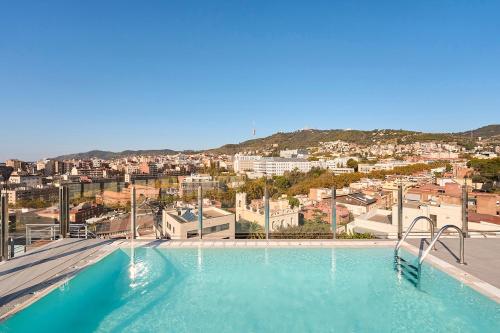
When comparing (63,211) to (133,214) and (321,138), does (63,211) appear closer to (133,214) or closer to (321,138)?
(133,214)

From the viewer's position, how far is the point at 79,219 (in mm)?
6434

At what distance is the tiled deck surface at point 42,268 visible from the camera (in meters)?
3.25

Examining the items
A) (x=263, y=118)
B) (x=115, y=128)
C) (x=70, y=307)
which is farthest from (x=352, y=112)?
(x=70, y=307)

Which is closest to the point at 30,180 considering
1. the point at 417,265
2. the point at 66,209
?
the point at 66,209

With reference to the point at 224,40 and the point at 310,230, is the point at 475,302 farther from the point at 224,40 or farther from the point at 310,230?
the point at 224,40

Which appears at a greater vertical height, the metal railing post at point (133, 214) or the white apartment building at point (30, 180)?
the white apartment building at point (30, 180)

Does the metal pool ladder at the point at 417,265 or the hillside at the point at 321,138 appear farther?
the hillside at the point at 321,138

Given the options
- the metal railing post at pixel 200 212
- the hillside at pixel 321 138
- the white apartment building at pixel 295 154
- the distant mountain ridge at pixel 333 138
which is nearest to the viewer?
the metal railing post at pixel 200 212

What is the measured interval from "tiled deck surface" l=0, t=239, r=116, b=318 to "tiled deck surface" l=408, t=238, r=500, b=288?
5.17 m

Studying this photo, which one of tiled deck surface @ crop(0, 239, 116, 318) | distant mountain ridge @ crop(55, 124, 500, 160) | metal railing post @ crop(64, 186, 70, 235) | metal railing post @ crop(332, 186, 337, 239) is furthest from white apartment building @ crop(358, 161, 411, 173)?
tiled deck surface @ crop(0, 239, 116, 318)

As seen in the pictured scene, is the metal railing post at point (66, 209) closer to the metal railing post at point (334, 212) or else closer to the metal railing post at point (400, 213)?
the metal railing post at point (334, 212)

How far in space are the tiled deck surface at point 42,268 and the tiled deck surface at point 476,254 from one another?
17.0 feet

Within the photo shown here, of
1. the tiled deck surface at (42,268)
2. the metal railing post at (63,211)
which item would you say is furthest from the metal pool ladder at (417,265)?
the metal railing post at (63,211)

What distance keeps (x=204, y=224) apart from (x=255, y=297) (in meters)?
2.28
